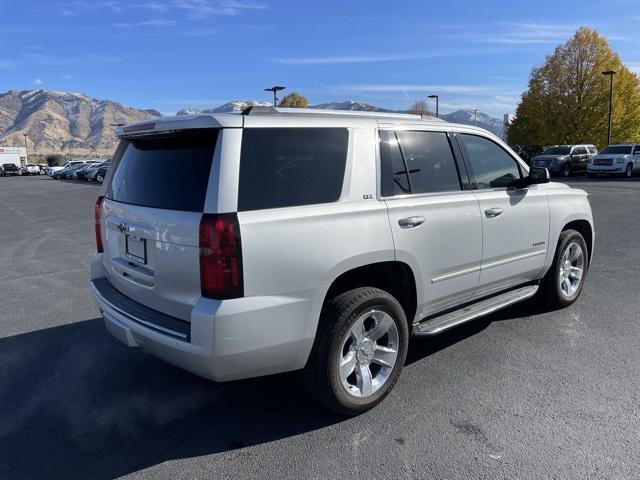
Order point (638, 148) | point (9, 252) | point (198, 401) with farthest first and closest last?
1. point (638, 148)
2. point (9, 252)
3. point (198, 401)

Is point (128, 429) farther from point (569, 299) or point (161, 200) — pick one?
point (569, 299)

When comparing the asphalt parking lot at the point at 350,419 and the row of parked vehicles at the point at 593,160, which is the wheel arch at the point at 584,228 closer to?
the asphalt parking lot at the point at 350,419

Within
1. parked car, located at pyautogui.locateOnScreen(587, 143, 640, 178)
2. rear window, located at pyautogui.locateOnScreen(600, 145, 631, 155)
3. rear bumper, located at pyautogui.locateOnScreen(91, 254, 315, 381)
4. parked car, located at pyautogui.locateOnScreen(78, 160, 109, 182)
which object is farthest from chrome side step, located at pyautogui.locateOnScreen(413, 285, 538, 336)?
parked car, located at pyautogui.locateOnScreen(78, 160, 109, 182)

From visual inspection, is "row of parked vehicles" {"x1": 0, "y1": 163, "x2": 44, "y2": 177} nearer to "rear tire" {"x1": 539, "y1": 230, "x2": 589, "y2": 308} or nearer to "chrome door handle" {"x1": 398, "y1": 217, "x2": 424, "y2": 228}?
"rear tire" {"x1": 539, "y1": 230, "x2": 589, "y2": 308}

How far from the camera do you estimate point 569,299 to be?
5.49 m

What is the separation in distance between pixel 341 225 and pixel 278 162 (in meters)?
0.53

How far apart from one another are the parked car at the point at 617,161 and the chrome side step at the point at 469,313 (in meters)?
27.3

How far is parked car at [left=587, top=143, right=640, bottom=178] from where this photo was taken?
92.0 ft

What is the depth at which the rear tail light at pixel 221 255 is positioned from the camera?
281 cm

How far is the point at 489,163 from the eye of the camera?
15.0 feet

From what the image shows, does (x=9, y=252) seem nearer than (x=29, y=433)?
No

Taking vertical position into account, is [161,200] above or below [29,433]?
above

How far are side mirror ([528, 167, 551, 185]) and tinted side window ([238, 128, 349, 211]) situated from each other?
2220 mm

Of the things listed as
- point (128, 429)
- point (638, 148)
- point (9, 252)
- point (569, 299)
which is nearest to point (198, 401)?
point (128, 429)
